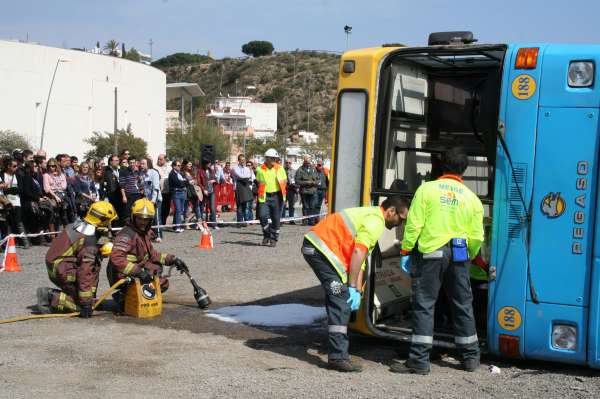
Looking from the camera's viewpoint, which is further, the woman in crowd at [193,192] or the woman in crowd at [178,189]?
the woman in crowd at [193,192]

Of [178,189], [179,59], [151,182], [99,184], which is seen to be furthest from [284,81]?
[151,182]

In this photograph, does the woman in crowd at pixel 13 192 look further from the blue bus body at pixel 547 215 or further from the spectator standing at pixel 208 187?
the blue bus body at pixel 547 215

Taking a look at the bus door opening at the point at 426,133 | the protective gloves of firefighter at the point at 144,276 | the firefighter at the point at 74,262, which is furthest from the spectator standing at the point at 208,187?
the bus door opening at the point at 426,133

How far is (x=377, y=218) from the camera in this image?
20.2 feet

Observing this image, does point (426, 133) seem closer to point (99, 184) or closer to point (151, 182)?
point (151, 182)

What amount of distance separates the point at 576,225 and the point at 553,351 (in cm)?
98

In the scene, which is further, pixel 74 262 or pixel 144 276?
pixel 74 262

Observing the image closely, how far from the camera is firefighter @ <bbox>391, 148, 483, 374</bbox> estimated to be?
6117 mm

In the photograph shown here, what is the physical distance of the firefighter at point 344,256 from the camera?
613cm

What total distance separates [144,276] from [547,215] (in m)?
4.21

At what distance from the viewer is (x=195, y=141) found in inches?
2867

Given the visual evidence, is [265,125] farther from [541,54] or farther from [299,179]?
[541,54]

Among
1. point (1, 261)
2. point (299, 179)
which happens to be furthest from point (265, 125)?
point (1, 261)

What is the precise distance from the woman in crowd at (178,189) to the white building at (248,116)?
8978cm
